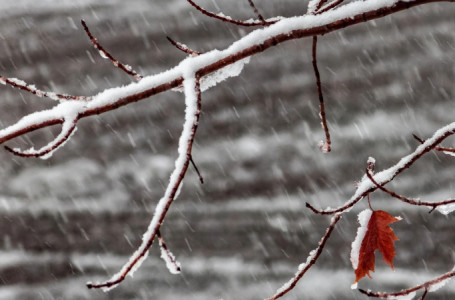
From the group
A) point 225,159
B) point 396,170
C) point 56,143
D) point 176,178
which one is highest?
point 56,143

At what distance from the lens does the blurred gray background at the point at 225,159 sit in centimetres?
647

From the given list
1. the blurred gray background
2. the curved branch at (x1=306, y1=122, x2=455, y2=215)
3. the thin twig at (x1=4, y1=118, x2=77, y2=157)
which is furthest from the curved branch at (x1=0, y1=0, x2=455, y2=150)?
the blurred gray background

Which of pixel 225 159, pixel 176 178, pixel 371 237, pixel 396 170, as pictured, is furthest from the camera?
pixel 225 159

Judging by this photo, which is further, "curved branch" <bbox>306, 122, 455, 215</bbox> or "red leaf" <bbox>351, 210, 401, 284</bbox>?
"red leaf" <bbox>351, 210, 401, 284</bbox>

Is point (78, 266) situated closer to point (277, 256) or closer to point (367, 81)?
point (277, 256)

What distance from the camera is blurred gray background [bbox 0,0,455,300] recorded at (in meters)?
6.47

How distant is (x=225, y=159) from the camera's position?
700cm

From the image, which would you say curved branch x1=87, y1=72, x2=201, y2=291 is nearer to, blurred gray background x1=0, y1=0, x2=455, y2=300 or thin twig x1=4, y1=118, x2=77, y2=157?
thin twig x1=4, y1=118, x2=77, y2=157

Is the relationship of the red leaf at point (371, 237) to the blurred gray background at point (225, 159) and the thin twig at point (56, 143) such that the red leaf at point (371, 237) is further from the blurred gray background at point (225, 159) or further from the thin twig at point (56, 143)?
the blurred gray background at point (225, 159)

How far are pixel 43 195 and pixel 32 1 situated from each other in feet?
9.99

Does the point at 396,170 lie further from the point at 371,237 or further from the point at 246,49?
the point at 246,49

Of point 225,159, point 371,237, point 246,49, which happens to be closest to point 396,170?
point 371,237

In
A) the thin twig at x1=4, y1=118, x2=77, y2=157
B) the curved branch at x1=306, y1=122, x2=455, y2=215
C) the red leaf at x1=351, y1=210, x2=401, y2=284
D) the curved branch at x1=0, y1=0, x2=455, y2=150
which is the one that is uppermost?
the curved branch at x1=0, y1=0, x2=455, y2=150

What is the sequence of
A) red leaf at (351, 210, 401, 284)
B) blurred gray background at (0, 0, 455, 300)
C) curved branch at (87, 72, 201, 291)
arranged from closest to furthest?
curved branch at (87, 72, 201, 291)
red leaf at (351, 210, 401, 284)
blurred gray background at (0, 0, 455, 300)
